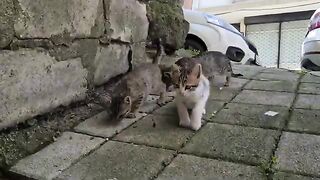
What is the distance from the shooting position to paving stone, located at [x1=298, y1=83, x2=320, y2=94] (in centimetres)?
300

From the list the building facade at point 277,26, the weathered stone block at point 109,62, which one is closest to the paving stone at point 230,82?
the weathered stone block at point 109,62

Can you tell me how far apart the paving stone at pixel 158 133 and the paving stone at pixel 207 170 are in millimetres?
206

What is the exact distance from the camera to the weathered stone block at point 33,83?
1.73m

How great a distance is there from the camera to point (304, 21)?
27.2ft

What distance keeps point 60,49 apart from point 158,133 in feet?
2.72

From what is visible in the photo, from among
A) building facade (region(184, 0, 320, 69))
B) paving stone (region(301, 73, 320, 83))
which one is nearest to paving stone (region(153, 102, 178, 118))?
paving stone (region(301, 73, 320, 83))

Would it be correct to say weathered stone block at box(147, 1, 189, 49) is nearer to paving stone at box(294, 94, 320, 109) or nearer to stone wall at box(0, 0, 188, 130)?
stone wall at box(0, 0, 188, 130)

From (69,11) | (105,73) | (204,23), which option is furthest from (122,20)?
(204,23)

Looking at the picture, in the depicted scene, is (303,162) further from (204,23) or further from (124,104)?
(204,23)

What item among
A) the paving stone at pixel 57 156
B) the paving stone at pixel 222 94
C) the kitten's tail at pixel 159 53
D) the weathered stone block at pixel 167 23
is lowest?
the paving stone at pixel 222 94

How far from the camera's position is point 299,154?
5.49 ft

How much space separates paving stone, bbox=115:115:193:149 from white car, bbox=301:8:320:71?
3.22 metres

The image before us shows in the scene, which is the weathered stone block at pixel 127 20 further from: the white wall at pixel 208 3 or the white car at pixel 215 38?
the white wall at pixel 208 3

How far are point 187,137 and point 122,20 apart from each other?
1.24m
